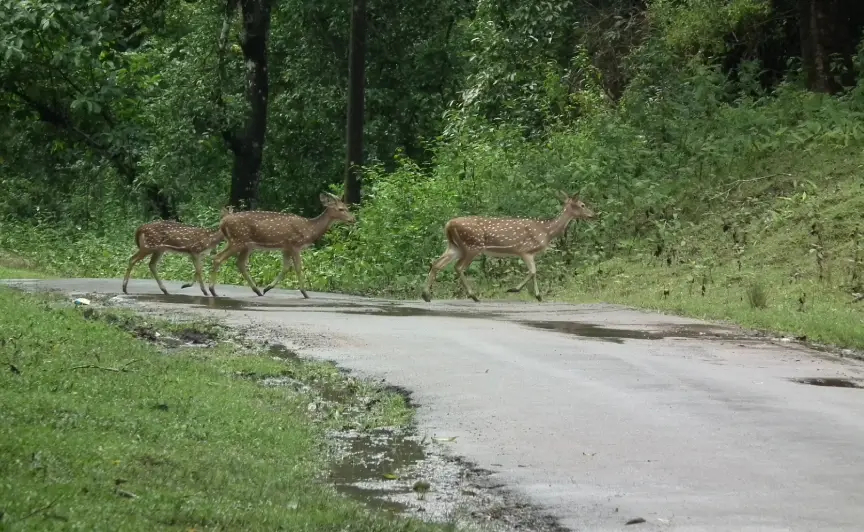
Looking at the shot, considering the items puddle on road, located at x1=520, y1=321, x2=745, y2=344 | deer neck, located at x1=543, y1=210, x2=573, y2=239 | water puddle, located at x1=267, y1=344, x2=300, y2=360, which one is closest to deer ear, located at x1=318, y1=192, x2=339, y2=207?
deer neck, located at x1=543, y1=210, x2=573, y2=239

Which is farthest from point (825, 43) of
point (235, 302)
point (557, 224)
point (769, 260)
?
point (235, 302)

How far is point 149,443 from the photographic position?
9672 millimetres

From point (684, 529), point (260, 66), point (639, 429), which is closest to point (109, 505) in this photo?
point (684, 529)

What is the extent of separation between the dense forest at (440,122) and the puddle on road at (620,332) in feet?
14.1

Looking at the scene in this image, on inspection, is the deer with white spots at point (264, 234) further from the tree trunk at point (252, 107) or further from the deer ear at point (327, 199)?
the tree trunk at point (252, 107)

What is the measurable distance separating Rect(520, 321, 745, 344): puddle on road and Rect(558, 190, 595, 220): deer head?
6.80 m

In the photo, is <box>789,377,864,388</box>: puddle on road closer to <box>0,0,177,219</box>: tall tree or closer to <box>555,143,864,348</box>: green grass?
<box>555,143,864,348</box>: green grass

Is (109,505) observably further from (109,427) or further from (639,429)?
(639,429)

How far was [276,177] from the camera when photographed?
46.0m

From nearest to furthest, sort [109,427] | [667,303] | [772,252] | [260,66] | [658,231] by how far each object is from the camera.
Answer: [109,427] → [667,303] → [772,252] → [658,231] → [260,66]

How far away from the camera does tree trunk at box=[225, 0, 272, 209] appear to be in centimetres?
3369

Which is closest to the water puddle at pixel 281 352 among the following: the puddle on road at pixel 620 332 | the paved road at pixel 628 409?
the paved road at pixel 628 409

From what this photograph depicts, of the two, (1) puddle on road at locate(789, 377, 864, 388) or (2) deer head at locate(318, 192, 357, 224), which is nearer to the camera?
(1) puddle on road at locate(789, 377, 864, 388)

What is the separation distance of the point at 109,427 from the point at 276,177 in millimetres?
36308
